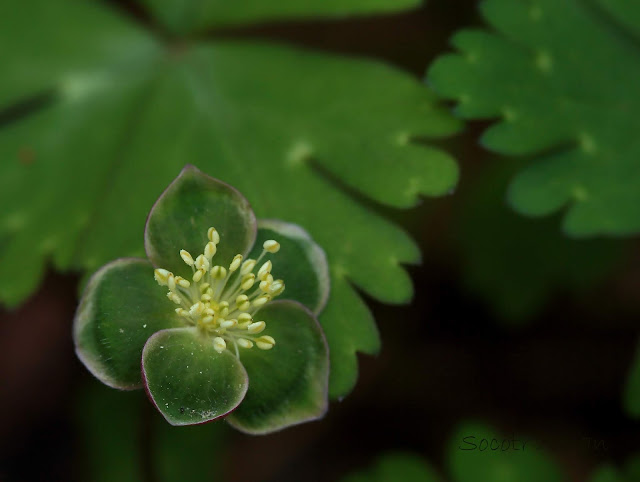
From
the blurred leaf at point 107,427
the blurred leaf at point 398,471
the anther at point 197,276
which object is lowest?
the blurred leaf at point 107,427

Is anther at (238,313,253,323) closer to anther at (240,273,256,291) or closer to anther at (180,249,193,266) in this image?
anther at (240,273,256,291)

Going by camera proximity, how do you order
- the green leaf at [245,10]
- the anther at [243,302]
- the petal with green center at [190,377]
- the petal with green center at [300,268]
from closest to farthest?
the petal with green center at [190,377] < the anther at [243,302] < the petal with green center at [300,268] < the green leaf at [245,10]

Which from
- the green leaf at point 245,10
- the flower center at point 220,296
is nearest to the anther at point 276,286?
the flower center at point 220,296

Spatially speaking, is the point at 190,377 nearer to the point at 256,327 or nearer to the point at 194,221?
the point at 256,327

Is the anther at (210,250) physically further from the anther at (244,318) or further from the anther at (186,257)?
the anther at (244,318)

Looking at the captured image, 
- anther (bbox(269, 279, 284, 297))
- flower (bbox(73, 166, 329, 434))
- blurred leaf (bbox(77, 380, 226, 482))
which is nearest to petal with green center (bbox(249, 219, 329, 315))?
flower (bbox(73, 166, 329, 434))
